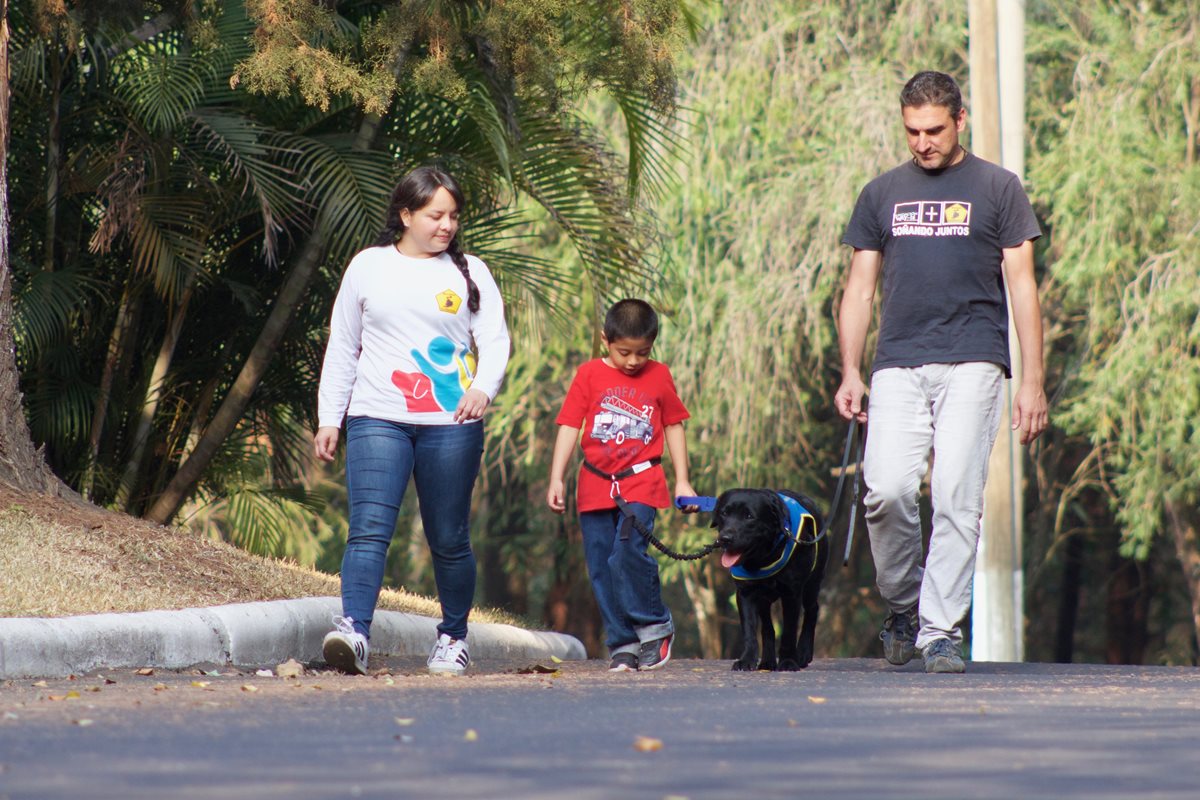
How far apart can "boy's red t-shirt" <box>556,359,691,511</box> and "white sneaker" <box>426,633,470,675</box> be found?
84 centimetres

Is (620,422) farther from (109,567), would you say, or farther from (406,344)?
(109,567)

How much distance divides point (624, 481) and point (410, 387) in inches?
45.2

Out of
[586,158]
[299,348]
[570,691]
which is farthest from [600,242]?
[570,691]

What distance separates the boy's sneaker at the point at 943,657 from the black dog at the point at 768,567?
28.3 inches

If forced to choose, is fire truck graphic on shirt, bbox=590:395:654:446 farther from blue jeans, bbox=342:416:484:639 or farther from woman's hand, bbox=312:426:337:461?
woman's hand, bbox=312:426:337:461

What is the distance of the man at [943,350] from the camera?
21.9 ft

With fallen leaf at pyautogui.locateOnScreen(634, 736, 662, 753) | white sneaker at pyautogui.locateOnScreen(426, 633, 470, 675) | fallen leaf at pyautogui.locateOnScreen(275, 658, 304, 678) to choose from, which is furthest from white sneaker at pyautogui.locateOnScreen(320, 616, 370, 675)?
fallen leaf at pyautogui.locateOnScreen(634, 736, 662, 753)

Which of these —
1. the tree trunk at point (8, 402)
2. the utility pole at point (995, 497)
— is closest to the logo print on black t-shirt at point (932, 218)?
the tree trunk at point (8, 402)

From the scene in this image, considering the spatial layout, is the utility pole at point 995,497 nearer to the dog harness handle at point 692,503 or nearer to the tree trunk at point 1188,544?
the tree trunk at point 1188,544

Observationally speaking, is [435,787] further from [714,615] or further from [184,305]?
[714,615]

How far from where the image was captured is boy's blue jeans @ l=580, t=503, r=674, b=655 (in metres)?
7.14

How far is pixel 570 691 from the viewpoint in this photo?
5.51 m

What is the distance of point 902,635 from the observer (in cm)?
704

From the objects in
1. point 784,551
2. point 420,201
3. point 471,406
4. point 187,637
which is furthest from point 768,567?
point 187,637
